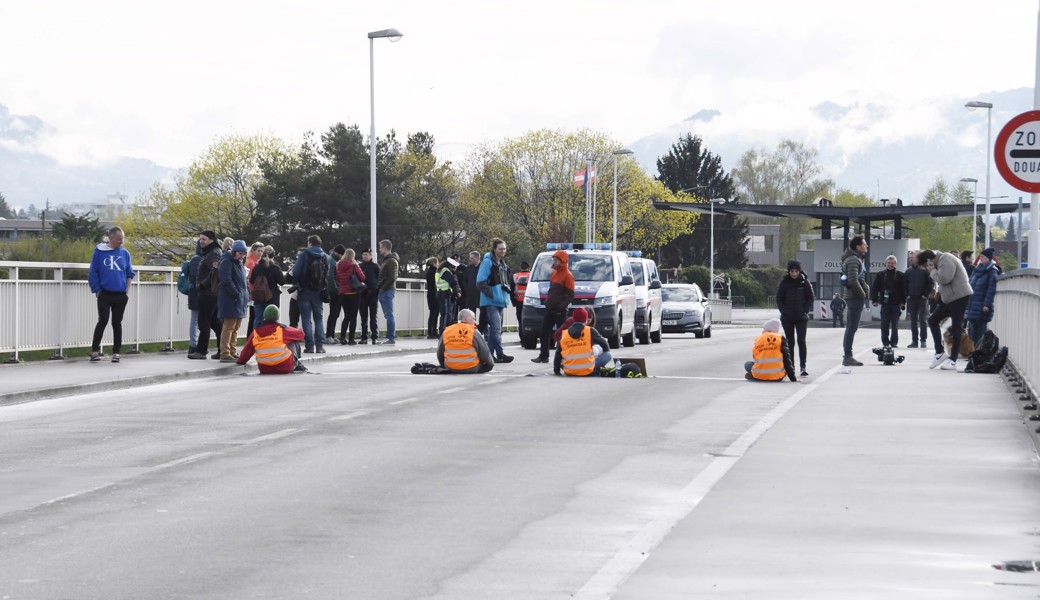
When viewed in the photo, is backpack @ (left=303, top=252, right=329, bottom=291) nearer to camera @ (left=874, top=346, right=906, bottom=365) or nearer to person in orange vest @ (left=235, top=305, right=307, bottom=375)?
person in orange vest @ (left=235, top=305, right=307, bottom=375)

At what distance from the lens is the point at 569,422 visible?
1364cm

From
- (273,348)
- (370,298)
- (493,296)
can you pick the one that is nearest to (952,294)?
(493,296)

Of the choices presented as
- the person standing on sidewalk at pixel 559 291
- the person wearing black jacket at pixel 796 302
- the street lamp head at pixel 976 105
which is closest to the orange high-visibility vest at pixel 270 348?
the person standing on sidewalk at pixel 559 291

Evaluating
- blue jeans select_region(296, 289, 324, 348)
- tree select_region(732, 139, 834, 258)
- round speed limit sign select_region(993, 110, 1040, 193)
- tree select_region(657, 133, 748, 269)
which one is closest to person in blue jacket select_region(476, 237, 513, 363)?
blue jeans select_region(296, 289, 324, 348)

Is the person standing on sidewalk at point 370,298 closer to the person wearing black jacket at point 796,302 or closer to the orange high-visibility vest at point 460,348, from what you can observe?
the orange high-visibility vest at point 460,348

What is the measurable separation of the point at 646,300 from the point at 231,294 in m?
13.4

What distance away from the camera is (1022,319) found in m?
17.9

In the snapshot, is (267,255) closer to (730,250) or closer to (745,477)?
(745,477)

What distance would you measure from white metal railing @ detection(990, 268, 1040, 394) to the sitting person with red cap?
16.9ft

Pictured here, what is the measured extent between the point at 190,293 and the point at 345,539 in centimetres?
1531

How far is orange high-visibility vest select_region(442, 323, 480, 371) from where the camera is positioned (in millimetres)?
19734

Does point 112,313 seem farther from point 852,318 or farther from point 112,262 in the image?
point 852,318

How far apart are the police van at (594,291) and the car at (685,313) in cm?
1105

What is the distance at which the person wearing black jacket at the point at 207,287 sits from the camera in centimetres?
2184
